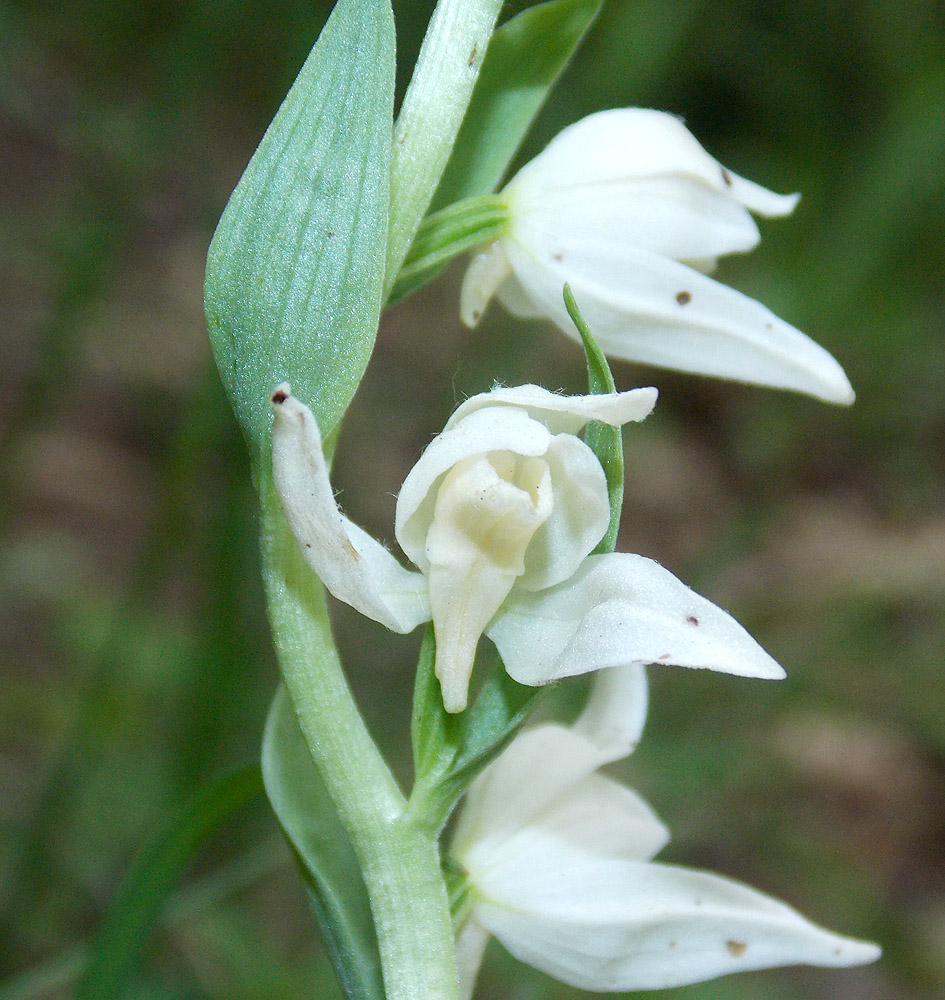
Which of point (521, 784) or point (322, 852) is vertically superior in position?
point (521, 784)

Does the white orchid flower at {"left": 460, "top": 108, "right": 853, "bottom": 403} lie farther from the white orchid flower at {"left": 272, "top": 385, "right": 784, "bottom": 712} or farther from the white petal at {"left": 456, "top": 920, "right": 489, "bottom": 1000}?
the white petal at {"left": 456, "top": 920, "right": 489, "bottom": 1000}

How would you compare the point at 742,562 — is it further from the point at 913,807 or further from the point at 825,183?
the point at 825,183

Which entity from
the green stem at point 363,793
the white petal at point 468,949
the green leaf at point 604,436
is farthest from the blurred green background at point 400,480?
the green leaf at point 604,436

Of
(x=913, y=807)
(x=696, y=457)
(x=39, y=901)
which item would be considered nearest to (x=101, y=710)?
(x=39, y=901)

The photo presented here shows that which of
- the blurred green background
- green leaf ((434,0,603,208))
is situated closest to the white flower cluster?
green leaf ((434,0,603,208))

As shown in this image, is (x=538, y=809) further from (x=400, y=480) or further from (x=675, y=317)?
(x=400, y=480)

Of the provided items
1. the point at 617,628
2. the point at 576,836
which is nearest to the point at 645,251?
the point at 617,628
